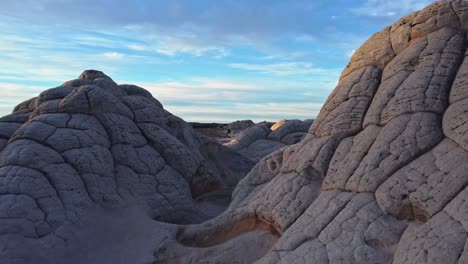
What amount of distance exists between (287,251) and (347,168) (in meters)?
0.93

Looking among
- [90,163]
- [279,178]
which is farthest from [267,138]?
[279,178]

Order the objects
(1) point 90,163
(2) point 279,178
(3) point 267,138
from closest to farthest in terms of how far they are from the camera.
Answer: (2) point 279,178, (1) point 90,163, (3) point 267,138

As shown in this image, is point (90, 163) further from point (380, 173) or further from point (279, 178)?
point (380, 173)

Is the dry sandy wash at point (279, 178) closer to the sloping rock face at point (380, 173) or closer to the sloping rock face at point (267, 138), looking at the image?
the sloping rock face at point (380, 173)

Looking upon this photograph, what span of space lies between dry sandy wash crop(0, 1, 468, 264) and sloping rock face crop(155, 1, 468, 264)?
0.5 inches

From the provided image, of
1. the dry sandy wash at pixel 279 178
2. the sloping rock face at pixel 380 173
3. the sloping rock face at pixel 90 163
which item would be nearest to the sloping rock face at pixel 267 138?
the sloping rock face at pixel 90 163

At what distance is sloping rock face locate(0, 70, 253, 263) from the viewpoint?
21.1ft

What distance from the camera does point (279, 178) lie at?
6.41 metres

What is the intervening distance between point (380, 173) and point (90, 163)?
150 inches

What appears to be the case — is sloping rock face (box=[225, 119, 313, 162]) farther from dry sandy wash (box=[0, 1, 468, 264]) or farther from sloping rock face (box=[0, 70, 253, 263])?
dry sandy wash (box=[0, 1, 468, 264])

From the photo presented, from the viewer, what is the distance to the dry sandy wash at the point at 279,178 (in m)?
4.47

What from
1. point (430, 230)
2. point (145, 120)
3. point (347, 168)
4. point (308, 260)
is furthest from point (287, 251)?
point (145, 120)

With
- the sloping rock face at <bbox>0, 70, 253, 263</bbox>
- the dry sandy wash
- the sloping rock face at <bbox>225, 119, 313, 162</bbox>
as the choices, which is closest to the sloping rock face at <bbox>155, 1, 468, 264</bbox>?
the dry sandy wash

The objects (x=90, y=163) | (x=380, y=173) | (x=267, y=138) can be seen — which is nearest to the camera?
(x=380, y=173)
